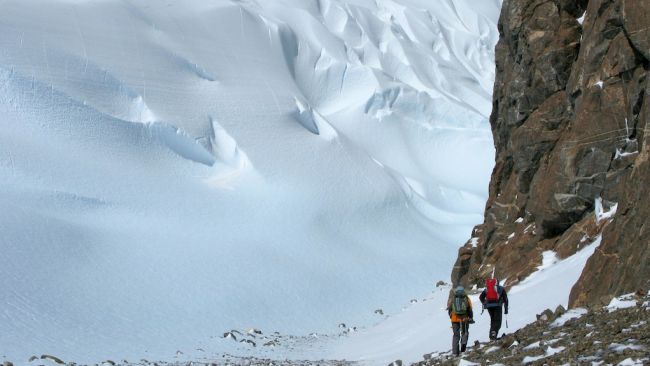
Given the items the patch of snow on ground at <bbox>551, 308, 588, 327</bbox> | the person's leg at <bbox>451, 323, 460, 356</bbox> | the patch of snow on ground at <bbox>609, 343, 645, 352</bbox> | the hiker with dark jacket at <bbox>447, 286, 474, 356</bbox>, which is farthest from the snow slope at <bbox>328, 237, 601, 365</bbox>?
the patch of snow on ground at <bbox>609, 343, 645, 352</bbox>

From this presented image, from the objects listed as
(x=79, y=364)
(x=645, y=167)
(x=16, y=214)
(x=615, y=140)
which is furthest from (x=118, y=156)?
(x=645, y=167)

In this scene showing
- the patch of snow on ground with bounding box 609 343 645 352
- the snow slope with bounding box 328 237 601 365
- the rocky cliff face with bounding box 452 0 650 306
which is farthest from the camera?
the snow slope with bounding box 328 237 601 365

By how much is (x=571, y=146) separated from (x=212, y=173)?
2521 centimetres

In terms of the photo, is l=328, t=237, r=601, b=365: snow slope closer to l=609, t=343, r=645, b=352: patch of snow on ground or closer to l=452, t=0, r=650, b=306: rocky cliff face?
l=452, t=0, r=650, b=306: rocky cliff face

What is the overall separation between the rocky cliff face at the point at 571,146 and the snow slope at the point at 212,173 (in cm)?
714

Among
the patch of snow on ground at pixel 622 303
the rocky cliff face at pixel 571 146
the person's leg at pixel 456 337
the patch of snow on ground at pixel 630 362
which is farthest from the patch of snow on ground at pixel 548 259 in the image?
the patch of snow on ground at pixel 630 362

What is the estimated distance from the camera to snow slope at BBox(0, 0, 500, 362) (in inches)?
944

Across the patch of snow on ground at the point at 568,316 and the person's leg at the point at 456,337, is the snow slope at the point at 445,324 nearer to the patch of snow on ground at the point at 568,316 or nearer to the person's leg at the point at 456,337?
the patch of snow on ground at the point at 568,316

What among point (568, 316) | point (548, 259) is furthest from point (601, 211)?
point (568, 316)

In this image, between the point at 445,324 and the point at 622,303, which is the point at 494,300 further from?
the point at 445,324

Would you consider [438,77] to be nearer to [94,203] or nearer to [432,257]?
[432,257]

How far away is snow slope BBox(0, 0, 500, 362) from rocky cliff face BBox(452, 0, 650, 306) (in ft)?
23.4

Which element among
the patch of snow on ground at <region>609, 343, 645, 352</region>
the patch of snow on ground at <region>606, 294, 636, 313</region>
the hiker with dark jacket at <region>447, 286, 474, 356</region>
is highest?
the hiker with dark jacket at <region>447, 286, 474, 356</region>

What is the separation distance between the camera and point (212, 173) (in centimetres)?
3953
